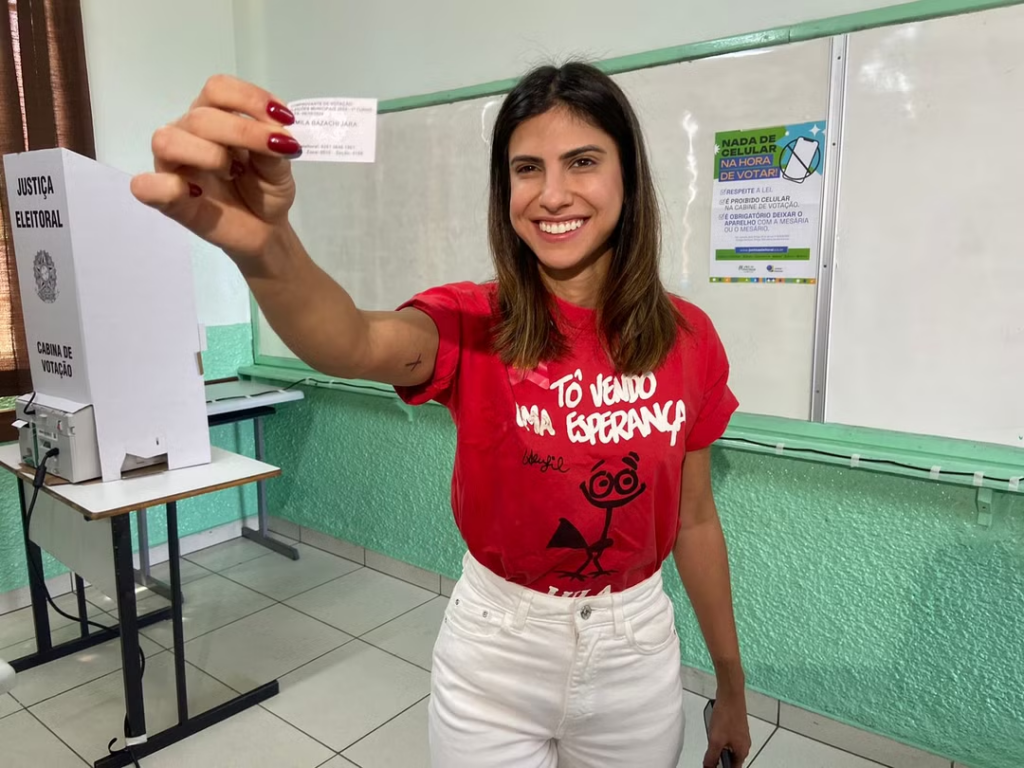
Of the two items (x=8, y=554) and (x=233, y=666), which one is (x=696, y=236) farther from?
(x=8, y=554)

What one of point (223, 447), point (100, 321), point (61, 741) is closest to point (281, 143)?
point (100, 321)

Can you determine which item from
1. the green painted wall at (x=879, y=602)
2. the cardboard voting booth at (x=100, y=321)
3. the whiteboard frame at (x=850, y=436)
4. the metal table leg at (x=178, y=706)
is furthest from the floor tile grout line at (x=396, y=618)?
the whiteboard frame at (x=850, y=436)

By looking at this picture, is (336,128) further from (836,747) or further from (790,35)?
(836,747)

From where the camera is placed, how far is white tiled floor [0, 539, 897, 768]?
6.15ft

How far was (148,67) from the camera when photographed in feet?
9.20

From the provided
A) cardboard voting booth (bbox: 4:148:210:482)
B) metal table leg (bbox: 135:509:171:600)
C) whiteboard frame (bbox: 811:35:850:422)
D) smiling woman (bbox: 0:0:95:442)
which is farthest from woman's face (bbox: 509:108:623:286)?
metal table leg (bbox: 135:509:171:600)

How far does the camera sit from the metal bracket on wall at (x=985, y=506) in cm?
157

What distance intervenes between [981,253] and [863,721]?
1.20 metres

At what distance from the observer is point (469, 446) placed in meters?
0.89

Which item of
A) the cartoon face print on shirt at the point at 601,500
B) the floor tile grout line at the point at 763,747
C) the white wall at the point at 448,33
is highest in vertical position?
the white wall at the point at 448,33

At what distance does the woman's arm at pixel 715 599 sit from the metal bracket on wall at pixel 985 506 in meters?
0.85

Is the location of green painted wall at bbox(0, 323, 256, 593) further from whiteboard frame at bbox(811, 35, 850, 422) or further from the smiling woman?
whiteboard frame at bbox(811, 35, 850, 422)

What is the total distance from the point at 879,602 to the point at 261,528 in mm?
2524

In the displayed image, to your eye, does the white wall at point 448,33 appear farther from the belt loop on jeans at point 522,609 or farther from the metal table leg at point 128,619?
the metal table leg at point 128,619
